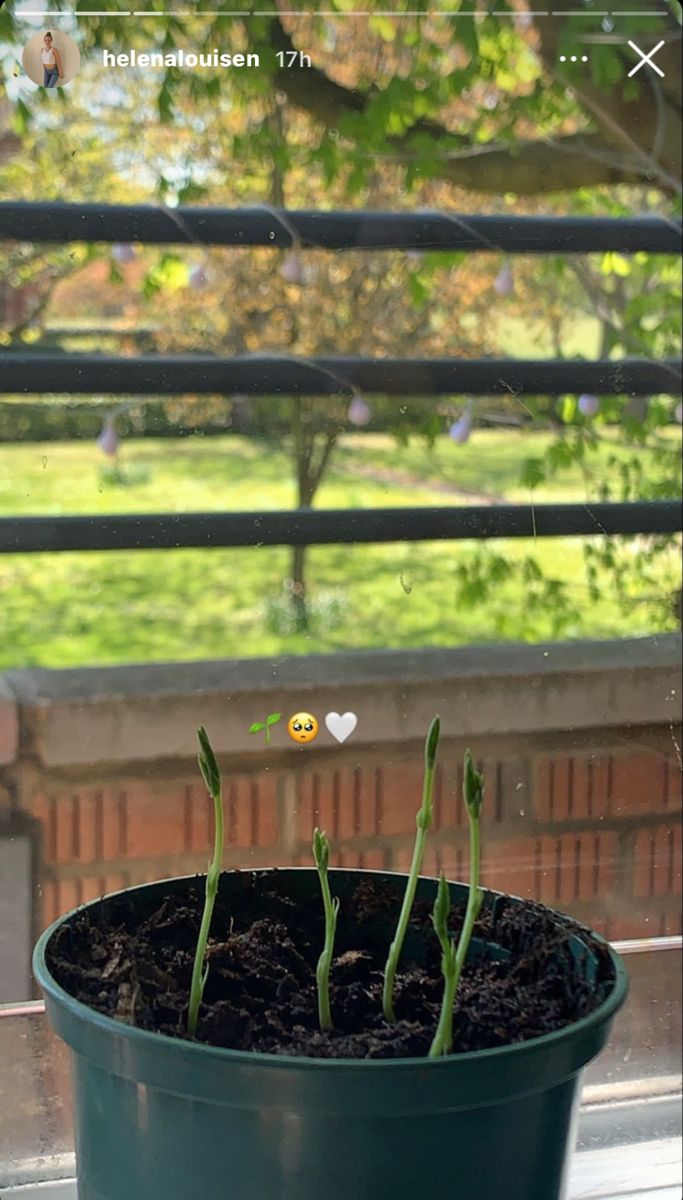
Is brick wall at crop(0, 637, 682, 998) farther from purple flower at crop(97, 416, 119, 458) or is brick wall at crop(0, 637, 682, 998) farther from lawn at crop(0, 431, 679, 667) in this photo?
purple flower at crop(97, 416, 119, 458)

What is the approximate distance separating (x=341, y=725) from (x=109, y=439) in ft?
0.96

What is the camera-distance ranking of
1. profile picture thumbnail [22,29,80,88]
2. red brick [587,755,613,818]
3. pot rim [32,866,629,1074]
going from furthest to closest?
1. red brick [587,755,613,818]
2. profile picture thumbnail [22,29,80,88]
3. pot rim [32,866,629,1074]

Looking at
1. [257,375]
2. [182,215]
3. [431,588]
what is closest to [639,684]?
[431,588]

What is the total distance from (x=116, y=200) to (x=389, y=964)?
0.60 m

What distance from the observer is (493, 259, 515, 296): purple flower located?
1.10 meters

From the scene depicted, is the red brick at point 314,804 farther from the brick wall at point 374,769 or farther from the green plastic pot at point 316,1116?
the green plastic pot at point 316,1116

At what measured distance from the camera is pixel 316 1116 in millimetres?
709

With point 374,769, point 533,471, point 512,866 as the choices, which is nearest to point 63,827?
point 374,769

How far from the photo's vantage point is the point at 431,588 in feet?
3.82

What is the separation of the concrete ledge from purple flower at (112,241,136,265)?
32 centimetres

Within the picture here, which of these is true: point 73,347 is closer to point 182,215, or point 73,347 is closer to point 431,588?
point 182,215

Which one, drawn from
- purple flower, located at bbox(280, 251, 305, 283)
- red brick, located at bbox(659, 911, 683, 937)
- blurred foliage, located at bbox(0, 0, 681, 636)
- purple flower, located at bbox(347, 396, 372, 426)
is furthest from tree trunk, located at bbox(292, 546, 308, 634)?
red brick, located at bbox(659, 911, 683, 937)

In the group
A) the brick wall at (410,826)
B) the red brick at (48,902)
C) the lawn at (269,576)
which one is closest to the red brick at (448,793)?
the brick wall at (410,826)
